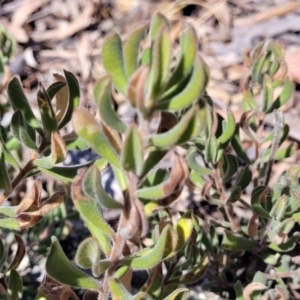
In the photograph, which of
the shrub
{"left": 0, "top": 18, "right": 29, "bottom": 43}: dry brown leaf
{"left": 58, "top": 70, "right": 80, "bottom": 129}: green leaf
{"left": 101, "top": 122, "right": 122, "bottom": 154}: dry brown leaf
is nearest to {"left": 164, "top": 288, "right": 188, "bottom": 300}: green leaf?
the shrub

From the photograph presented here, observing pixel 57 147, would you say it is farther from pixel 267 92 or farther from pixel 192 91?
pixel 267 92

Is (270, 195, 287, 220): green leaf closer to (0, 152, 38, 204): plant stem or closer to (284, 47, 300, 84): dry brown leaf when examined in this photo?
(0, 152, 38, 204): plant stem

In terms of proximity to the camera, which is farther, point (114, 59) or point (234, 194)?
point (234, 194)

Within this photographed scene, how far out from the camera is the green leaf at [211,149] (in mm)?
1571

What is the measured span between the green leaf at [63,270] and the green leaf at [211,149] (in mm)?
503

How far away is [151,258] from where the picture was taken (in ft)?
3.87

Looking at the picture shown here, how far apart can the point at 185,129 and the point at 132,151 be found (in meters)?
0.10

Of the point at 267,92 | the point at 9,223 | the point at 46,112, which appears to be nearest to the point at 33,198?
the point at 9,223

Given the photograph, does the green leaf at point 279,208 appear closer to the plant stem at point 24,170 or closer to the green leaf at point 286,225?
the green leaf at point 286,225

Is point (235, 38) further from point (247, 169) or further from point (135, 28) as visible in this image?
point (135, 28)

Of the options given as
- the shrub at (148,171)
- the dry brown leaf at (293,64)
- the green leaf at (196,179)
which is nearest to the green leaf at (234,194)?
the shrub at (148,171)

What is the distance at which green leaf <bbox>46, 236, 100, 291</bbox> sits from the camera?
119 centimetres

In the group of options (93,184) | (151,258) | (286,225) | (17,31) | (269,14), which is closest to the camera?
(93,184)

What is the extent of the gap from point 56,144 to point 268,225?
2.81ft
